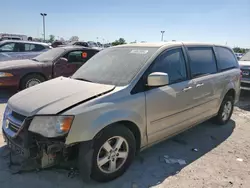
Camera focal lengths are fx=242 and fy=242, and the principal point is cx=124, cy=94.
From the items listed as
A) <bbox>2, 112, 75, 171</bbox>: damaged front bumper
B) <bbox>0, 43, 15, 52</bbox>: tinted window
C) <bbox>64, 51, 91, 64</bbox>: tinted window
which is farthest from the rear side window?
<bbox>0, 43, 15, 52</bbox>: tinted window

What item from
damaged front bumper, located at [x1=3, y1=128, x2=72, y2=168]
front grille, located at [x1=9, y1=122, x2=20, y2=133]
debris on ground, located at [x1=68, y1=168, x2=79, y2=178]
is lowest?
debris on ground, located at [x1=68, y1=168, x2=79, y2=178]

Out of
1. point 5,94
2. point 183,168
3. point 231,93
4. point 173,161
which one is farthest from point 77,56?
point 183,168

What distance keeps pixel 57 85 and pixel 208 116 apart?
282cm

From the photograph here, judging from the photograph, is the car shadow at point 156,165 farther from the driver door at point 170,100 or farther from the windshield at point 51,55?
the windshield at point 51,55

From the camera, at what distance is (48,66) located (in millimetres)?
7125

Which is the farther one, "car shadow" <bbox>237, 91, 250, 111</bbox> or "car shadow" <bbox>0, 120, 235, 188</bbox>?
"car shadow" <bbox>237, 91, 250, 111</bbox>

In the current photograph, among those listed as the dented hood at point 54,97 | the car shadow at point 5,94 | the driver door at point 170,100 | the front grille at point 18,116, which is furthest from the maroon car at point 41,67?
the driver door at point 170,100

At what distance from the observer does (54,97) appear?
286 cm

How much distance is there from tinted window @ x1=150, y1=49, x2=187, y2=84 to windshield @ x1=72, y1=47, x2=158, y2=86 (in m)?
0.17

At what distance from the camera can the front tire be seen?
274cm

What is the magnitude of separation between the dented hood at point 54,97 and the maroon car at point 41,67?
369 centimetres

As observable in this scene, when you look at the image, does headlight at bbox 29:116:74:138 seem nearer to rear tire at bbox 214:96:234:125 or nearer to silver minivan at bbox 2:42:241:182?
silver minivan at bbox 2:42:241:182

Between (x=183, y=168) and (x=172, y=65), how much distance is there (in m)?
1.50

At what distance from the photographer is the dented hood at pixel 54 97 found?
2.65m
